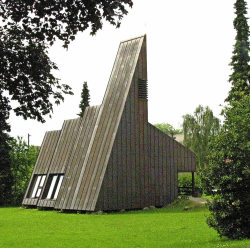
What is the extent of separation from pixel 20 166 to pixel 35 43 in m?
28.7

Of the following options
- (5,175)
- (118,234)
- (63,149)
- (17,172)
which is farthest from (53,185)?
(118,234)

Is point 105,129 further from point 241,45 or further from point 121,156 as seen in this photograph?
point 241,45

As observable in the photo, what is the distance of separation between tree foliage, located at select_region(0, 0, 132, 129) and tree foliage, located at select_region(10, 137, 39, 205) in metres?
28.0

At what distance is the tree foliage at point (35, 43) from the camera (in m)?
11.0

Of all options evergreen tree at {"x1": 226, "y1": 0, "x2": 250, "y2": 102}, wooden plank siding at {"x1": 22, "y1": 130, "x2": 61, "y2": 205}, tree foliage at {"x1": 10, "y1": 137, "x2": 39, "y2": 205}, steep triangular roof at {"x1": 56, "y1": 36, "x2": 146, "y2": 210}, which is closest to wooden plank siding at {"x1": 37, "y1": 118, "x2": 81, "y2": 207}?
wooden plank siding at {"x1": 22, "y1": 130, "x2": 61, "y2": 205}

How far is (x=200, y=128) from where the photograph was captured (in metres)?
50.1

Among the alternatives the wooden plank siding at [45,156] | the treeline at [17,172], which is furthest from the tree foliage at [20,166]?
the wooden plank siding at [45,156]

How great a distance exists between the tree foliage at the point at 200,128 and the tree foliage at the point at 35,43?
39.1 m

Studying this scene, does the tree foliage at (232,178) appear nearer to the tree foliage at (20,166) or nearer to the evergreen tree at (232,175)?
the evergreen tree at (232,175)

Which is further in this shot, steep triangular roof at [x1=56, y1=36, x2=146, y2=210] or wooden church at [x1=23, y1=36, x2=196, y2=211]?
wooden church at [x1=23, y1=36, x2=196, y2=211]

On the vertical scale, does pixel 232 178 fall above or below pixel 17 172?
below

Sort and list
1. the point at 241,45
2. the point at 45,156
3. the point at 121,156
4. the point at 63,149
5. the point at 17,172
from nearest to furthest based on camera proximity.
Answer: the point at 121,156 → the point at 63,149 → the point at 45,156 → the point at 241,45 → the point at 17,172

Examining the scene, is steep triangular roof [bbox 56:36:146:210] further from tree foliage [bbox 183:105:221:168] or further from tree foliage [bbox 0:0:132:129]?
tree foliage [bbox 183:105:221:168]

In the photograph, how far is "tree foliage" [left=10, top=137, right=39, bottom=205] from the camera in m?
39.0
